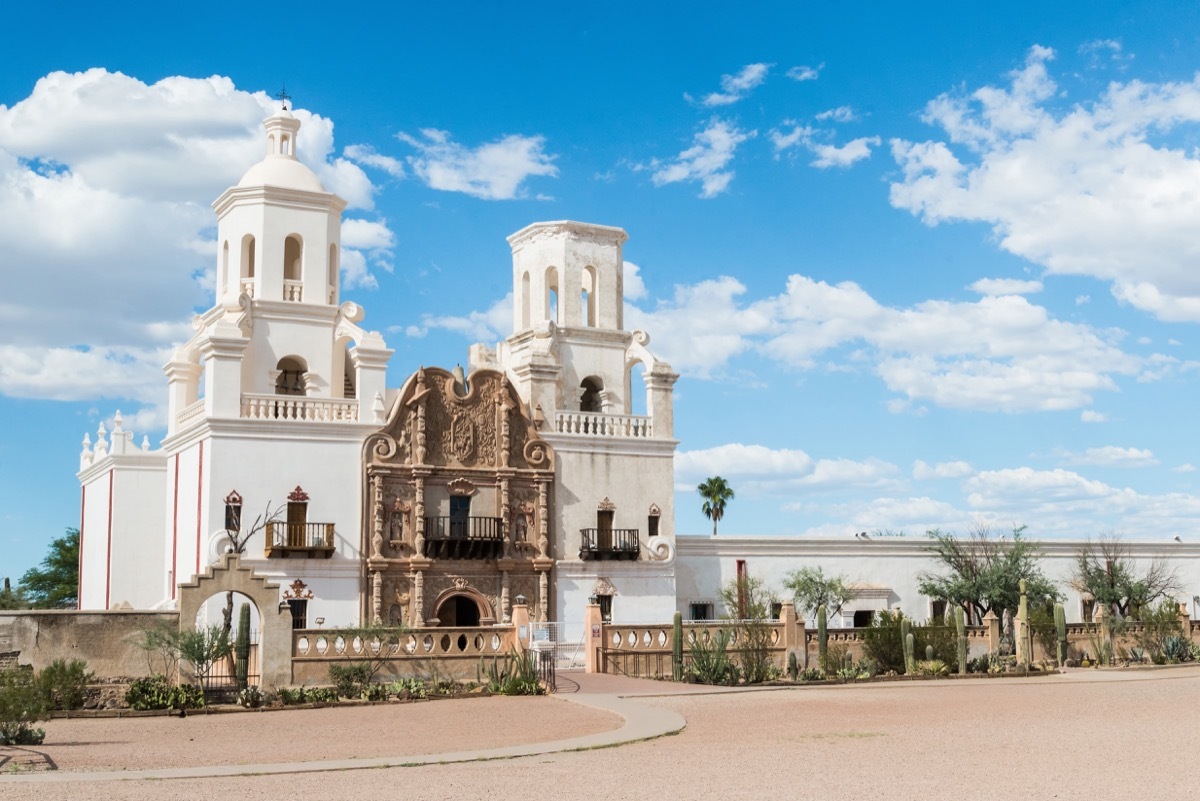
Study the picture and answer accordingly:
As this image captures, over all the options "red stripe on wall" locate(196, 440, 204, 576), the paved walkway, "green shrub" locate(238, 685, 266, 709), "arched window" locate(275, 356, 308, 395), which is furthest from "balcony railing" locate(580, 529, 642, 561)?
"green shrub" locate(238, 685, 266, 709)

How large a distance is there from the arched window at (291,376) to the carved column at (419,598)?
22.8 feet

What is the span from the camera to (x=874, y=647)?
34938 mm

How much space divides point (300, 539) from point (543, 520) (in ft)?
23.3

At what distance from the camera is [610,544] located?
41.6 metres

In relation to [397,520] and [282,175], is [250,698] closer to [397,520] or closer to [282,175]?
[397,520]

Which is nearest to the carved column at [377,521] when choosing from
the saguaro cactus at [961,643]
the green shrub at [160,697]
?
the green shrub at [160,697]

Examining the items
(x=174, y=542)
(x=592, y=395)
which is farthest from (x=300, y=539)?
(x=592, y=395)

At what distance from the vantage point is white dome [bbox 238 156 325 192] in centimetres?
4206

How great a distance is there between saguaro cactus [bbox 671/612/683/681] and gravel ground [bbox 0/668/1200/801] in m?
5.96

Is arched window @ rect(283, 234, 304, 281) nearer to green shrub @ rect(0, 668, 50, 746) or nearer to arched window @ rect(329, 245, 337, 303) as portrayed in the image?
arched window @ rect(329, 245, 337, 303)

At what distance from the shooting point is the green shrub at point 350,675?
28.8 m

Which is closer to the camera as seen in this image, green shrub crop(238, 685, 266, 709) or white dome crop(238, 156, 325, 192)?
green shrub crop(238, 685, 266, 709)

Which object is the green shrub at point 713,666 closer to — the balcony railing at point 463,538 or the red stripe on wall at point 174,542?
the balcony railing at point 463,538

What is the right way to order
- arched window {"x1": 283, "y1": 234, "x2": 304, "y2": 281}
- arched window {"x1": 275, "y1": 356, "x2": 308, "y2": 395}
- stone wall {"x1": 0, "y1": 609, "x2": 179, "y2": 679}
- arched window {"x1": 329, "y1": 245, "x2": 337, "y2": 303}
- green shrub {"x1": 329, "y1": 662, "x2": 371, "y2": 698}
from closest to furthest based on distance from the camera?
green shrub {"x1": 329, "y1": 662, "x2": 371, "y2": 698} → stone wall {"x1": 0, "y1": 609, "x2": 179, "y2": 679} → arched window {"x1": 275, "y1": 356, "x2": 308, "y2": 395} → arched window {"x1": 329, "y1": 245, "x2": 337, "y2": 303} → arched window {"x1": 283, "y1": 234, "x2": 304, "y2": 281}
